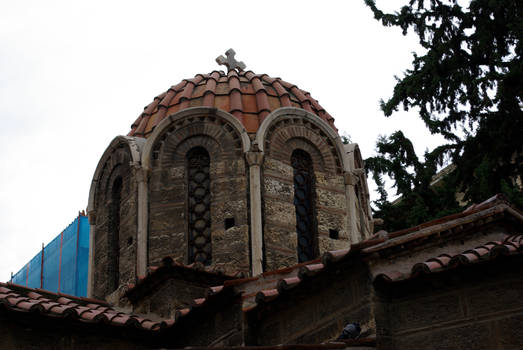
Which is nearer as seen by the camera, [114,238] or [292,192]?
[292,192]

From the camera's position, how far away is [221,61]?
709 inches

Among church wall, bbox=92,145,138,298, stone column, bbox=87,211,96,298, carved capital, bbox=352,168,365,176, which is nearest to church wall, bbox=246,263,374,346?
church wall, bbox=92,145,138,298

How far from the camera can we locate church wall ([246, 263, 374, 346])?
861cm

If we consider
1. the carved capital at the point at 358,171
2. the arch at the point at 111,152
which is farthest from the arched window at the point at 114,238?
the carved capital at the point at 358,171

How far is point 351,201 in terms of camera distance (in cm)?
1531

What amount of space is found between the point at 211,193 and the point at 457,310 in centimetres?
710

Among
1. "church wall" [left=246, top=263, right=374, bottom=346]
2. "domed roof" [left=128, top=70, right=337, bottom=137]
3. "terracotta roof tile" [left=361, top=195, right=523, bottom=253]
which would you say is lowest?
"church wall" [left=246, top=263, right=374, bottom=346]

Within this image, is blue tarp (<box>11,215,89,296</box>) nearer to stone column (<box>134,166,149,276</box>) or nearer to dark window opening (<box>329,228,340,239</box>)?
stone column (<box>134,166,149,276</box>)

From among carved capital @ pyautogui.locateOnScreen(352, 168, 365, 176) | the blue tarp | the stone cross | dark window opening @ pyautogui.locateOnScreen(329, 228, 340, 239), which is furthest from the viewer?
the blue tarp

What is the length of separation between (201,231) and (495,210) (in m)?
6.30

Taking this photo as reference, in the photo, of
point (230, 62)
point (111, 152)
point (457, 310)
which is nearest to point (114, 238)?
point (111, 152)

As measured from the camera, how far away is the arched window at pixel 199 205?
14.2 meters

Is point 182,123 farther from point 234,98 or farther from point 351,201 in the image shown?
point 351,201

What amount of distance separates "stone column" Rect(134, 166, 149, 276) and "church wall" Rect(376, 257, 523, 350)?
6.53 m
